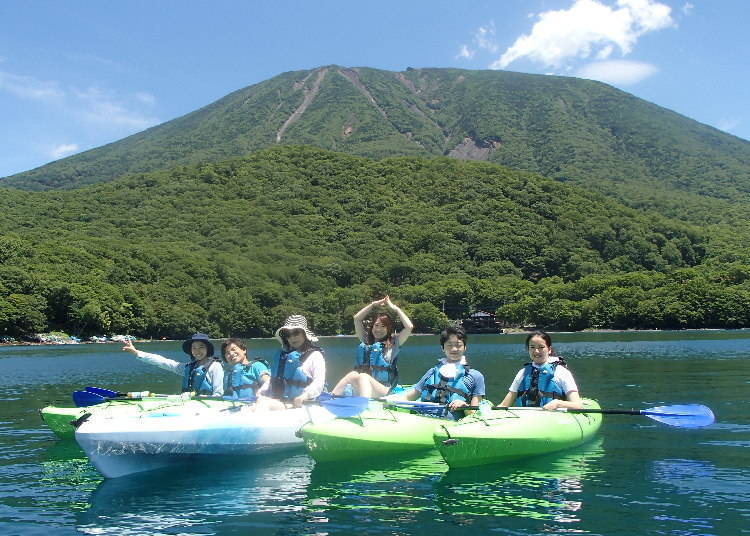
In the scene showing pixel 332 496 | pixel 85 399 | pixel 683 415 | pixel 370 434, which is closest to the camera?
pixel 332 496

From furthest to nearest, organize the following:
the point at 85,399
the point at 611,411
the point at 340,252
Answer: the point at 340,252
the point at 85,399
the point at 611,411

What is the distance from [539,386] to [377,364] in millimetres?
2907

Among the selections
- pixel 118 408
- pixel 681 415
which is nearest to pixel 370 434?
pixel 118 408

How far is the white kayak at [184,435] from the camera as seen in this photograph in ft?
29.5

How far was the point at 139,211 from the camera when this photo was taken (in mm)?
125312

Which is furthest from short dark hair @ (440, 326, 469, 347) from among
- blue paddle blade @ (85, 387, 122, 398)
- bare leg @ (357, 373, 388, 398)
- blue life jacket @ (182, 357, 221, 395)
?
blue paddle blade @ (85, 387, 122, 398)

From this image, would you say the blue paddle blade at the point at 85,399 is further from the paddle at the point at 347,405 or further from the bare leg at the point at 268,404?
the paddle at the point at 347,405

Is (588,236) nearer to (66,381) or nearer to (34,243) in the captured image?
(34,243)

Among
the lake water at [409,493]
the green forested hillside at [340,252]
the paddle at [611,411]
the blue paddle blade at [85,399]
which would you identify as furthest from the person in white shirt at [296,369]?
the green forested hillside at [340,252]

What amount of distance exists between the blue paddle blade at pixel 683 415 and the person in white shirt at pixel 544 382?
1.17 metres

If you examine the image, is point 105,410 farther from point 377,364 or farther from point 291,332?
point 377,364

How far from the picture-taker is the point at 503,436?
30.6 feet

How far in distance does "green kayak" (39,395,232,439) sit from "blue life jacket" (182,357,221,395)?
0.95 feet

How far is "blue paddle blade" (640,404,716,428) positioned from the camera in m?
10.1
